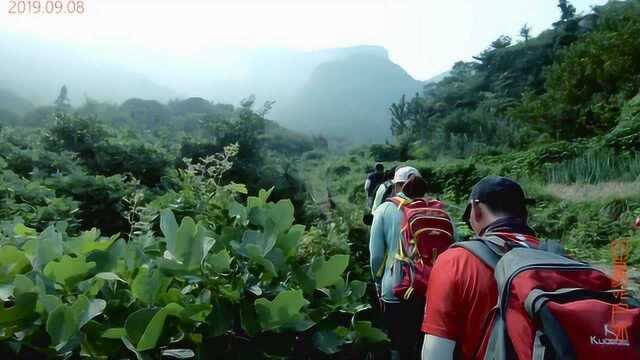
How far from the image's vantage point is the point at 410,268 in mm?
3016

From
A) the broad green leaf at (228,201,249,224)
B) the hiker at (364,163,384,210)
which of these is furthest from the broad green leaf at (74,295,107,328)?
the hiker at (364,163,384,210)

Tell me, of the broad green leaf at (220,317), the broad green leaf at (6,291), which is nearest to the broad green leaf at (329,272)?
the broad green leaf at (220,317)

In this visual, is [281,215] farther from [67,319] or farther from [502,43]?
[502,43]

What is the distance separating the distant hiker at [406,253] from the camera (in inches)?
117

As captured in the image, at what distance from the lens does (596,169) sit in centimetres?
1443

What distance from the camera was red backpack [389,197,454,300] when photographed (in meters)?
2.96

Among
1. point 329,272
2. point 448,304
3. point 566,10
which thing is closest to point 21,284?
point 329,272

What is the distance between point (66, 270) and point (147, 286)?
9.1 inches

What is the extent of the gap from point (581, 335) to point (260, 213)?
91 centimetres

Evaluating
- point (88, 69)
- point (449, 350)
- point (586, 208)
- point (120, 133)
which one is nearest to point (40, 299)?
point (449, 350)

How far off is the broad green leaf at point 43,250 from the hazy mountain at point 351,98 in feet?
201

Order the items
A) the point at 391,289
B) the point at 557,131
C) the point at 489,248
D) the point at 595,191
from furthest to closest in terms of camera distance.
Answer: the point at 557,131, the point at 595,191, the point at 391,289, the point at 489,248

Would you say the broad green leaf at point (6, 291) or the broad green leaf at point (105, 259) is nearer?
the broad green leaf at point (6, 291)

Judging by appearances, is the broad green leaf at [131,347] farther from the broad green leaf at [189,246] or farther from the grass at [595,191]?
the grass at [595,191]
